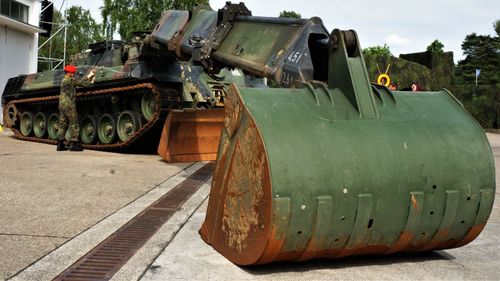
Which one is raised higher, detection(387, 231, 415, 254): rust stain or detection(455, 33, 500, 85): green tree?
detection(455, 33, 500, 85): green tree

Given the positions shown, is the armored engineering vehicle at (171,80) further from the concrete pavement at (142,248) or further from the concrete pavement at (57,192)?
the concrete pavement at (142,248)

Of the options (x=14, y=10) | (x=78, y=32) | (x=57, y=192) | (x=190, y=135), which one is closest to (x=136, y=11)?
(x=14, y=10)

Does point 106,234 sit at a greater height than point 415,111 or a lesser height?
lesser

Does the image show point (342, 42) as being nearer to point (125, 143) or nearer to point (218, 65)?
point (218, 65)

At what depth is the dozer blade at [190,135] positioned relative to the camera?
938cm

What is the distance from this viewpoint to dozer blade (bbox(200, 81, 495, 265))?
3297 mm

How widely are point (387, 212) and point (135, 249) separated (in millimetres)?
1773

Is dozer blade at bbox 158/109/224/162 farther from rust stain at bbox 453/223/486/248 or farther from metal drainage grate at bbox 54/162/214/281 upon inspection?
rust stain at bbox 453/223/486/248

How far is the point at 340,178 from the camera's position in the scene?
3.38 m

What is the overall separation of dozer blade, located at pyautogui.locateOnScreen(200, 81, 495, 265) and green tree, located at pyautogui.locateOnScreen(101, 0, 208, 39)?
33699 mm

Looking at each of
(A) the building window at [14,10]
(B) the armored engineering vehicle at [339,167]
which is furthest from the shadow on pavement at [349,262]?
(A) the building window at [14,10]

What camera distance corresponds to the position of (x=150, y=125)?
10406mm

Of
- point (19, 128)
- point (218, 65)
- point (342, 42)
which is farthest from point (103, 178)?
point (19, 128)

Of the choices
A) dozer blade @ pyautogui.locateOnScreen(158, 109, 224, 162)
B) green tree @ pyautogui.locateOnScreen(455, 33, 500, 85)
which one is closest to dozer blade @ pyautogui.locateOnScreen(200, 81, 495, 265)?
dozer blade @ pyautogui.locateOnScreen(158, 109, 224, 162)
